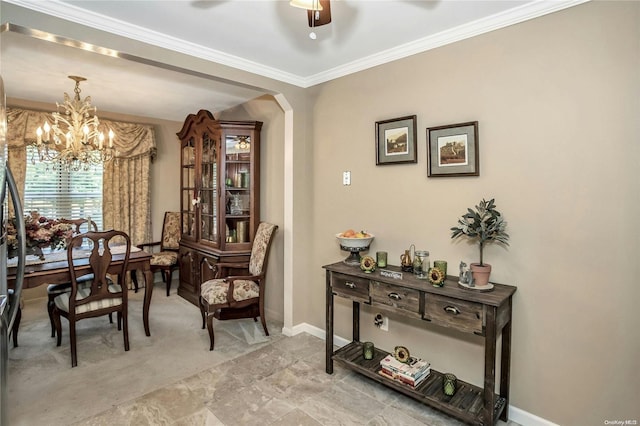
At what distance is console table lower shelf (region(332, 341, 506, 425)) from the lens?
1.88 metres

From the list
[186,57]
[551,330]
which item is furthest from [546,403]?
[186,57]

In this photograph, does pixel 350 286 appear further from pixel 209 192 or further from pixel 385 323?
pixel 209 192

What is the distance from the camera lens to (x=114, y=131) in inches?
174

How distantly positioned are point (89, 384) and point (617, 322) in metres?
3.35

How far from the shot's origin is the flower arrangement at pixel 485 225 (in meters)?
1.98

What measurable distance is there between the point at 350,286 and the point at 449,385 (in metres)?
0.87

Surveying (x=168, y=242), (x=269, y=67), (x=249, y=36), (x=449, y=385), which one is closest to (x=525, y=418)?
(x=449, y=385)

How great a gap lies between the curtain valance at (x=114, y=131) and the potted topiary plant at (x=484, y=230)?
173 inches

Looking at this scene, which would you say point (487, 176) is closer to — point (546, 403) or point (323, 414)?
point (546, 403)

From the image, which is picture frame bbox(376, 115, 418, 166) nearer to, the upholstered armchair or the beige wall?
the beige wall

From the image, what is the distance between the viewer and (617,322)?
1.71 meters

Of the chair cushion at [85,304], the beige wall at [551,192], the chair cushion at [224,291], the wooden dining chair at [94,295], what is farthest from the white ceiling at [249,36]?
the chair cushion at [85,304]

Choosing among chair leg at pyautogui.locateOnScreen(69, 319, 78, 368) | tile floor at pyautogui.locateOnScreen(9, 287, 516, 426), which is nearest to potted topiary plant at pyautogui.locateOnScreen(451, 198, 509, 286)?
tile floor at pyautogui.locateOnScreen(9, 287, 516, 426)

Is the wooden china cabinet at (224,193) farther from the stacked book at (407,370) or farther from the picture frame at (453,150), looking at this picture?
the picture frame at (453,150)
